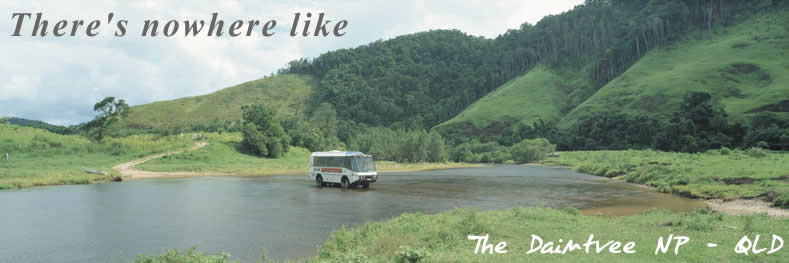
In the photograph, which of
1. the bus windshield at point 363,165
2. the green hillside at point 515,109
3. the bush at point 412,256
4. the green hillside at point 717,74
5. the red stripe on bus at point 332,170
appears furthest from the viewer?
the green hillside at point 515,109

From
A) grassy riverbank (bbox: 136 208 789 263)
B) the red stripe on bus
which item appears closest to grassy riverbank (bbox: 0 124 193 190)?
the red stripe on bus

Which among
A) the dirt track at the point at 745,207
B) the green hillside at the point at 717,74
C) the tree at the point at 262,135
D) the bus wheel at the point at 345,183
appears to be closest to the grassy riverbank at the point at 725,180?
the dirt track at the point at 745,207

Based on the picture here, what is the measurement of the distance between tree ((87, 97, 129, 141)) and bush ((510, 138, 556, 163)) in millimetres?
94772

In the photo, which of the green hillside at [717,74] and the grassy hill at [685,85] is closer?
the green hillside at [717,74]

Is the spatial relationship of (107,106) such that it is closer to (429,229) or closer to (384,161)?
(384,161)

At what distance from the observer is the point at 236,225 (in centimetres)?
2017

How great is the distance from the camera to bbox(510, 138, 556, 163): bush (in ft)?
401

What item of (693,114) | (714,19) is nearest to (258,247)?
(693,114)

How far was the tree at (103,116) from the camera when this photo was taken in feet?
241

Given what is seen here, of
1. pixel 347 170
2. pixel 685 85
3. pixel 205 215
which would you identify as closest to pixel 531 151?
pixel 685 85

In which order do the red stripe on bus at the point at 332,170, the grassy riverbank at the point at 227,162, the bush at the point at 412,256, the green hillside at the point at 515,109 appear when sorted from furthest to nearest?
1. the green hillside at the point at 515,109
2. the grassy riverbank at the point at 227,162
3. the red stripe on bus at the point at 332,170
4. the bush at the point at 412,256

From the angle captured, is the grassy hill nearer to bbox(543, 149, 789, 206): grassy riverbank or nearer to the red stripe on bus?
bbox(543, 149, 789, 206): grassy riverbank

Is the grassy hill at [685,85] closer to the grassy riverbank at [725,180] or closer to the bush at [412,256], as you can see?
the grassy riverbank at [725,180]

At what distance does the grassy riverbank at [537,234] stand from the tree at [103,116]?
240ft
